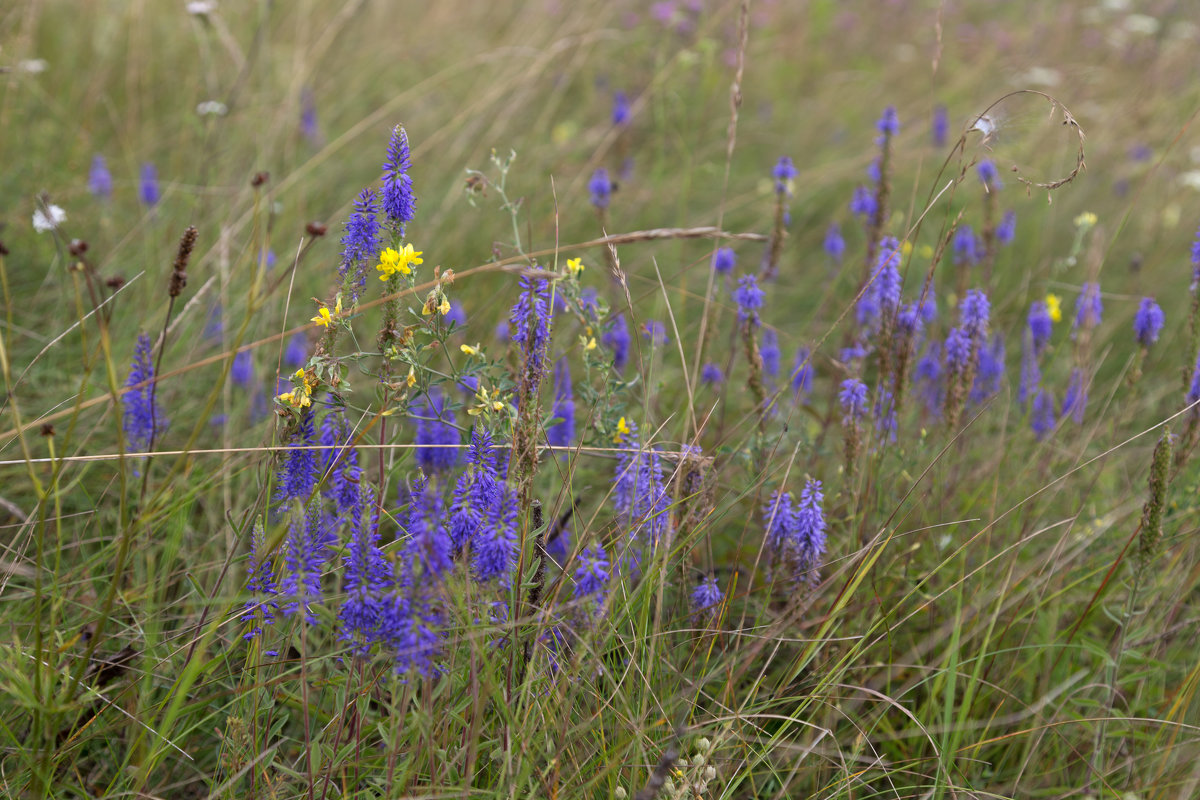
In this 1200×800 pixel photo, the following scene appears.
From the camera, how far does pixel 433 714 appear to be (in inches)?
61.7

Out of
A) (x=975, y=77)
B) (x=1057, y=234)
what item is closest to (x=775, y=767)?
(x=1057, y=234)

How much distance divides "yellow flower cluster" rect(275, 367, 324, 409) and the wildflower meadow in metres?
0.01

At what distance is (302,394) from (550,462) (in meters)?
1.18

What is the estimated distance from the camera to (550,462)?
8.89 feet

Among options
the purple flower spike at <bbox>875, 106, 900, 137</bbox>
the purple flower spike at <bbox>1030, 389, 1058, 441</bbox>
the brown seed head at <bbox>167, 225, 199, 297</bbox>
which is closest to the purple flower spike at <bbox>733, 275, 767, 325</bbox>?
the purple flower spike at <bbox>875, 106, 900, 137</bbox>

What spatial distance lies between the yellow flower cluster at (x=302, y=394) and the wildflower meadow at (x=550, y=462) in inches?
0.4

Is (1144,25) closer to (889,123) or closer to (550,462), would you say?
(889,123)

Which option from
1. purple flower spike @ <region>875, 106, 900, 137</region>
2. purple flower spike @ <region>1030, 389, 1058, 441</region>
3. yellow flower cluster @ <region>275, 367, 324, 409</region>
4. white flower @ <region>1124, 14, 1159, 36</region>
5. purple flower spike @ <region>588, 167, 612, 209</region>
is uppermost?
purple flower spike @ <region>875, 106, 900, 137</region>

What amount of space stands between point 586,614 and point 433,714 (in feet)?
1.02

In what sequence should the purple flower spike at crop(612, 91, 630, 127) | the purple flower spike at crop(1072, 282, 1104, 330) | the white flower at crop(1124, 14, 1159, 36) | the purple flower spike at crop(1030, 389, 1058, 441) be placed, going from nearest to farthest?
1. the purple flower spike at crop(1072, 282, 1104, 330)
2. the purple flower spike at crop(1030, 389, 1058, 441)
3. the purple flower spike at crop(612, 91, 630, 127)
4. the white flower at crop(1124, 14, 1159, 36)

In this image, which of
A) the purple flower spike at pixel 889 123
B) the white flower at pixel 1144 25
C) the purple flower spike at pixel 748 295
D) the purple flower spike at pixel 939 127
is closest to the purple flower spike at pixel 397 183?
the purple flower spike at pixel 748 295

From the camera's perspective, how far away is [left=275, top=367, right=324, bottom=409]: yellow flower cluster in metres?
1.58

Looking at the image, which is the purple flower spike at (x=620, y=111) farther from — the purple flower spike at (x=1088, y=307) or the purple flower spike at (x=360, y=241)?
the purple flower spike at (x=360, y=241)

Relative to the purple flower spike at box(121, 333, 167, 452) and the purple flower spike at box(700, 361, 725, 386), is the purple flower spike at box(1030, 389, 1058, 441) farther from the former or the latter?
the purple flower spike at box(121, 333, 167, 452)
